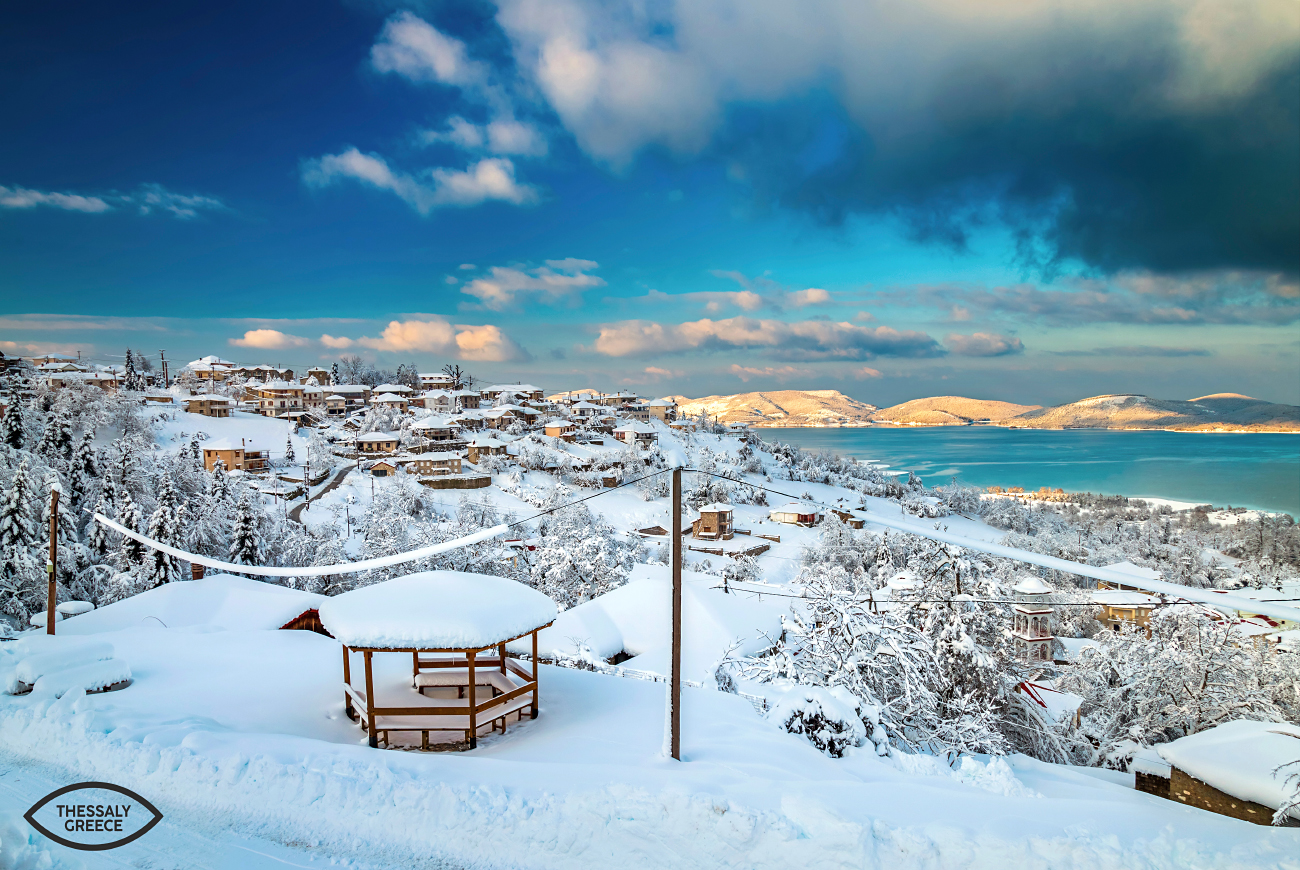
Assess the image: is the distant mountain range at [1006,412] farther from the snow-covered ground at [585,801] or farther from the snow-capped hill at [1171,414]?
the snow-covered ground at [585,801]

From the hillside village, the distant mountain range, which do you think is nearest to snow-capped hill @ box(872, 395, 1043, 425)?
the distant mountain range

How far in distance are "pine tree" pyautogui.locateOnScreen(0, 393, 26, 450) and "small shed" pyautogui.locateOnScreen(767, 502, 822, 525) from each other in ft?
178

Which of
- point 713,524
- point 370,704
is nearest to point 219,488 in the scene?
point 370,704

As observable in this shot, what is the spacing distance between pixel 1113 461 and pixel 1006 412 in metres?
22.5

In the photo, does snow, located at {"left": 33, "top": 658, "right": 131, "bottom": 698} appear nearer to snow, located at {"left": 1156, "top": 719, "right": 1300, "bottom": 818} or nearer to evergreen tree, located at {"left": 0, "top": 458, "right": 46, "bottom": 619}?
snow, located at {"left": 1156, "top": 719, "right": 1300, "bottom": 818}

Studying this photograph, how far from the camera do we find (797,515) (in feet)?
179

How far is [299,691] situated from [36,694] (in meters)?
3.12

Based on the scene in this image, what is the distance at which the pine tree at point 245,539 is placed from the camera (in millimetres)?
26047

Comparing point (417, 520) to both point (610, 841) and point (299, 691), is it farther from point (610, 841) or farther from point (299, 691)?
point (610, 841)

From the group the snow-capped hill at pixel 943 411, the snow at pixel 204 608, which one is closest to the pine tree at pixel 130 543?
the snow at pixel 204 608

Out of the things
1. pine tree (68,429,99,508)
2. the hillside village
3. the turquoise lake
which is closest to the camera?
the hillside village

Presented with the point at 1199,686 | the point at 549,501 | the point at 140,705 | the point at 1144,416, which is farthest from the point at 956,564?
the point at 1144,416

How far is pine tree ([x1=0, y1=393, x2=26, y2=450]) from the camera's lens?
106 ft
